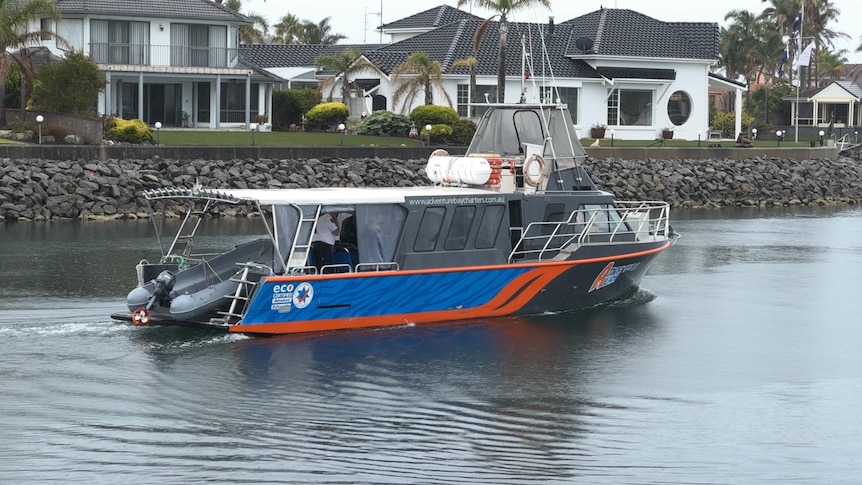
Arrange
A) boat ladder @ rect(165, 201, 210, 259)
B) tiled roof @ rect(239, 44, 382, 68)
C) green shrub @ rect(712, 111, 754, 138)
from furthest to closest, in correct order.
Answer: tiled roof @ rect(239, 44, 382, 68)
green shrub @ rect(712, 111, 754, 138)
boat ladder @ rect(165, 201, 210, 259)

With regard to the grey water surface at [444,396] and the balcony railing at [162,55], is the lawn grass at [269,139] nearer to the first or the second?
the balcony railing at [162,55]

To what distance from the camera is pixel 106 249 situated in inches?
1180

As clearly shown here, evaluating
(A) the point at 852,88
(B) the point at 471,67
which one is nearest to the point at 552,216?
(B) the point at 471,67

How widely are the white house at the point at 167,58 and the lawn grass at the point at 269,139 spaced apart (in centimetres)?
336

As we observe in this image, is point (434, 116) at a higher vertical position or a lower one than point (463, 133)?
higher

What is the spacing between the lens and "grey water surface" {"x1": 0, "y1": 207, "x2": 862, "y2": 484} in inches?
552

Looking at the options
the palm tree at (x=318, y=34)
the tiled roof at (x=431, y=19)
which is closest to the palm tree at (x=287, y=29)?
the palm tree at (x=318, y=34)

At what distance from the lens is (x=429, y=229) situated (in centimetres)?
2053

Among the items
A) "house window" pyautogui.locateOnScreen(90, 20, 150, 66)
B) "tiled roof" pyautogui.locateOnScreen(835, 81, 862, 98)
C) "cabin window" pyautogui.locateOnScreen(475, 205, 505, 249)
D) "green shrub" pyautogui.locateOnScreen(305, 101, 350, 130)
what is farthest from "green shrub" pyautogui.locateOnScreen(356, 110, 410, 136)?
"tiled roof" pyautogui.locateOnScreen(835, 81, 862, 98)

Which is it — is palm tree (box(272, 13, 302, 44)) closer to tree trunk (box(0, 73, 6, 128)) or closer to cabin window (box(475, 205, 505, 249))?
tree trunk (box(0, 73, 6, 128))

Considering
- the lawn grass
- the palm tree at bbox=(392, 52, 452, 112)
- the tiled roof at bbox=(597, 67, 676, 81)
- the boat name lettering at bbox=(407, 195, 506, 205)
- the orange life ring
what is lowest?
the orange life ring

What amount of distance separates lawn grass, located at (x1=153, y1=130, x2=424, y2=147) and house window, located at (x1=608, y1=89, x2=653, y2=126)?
453 inches

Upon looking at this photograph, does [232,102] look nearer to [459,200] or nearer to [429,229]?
[459,200]

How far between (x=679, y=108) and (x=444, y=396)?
42.2m
